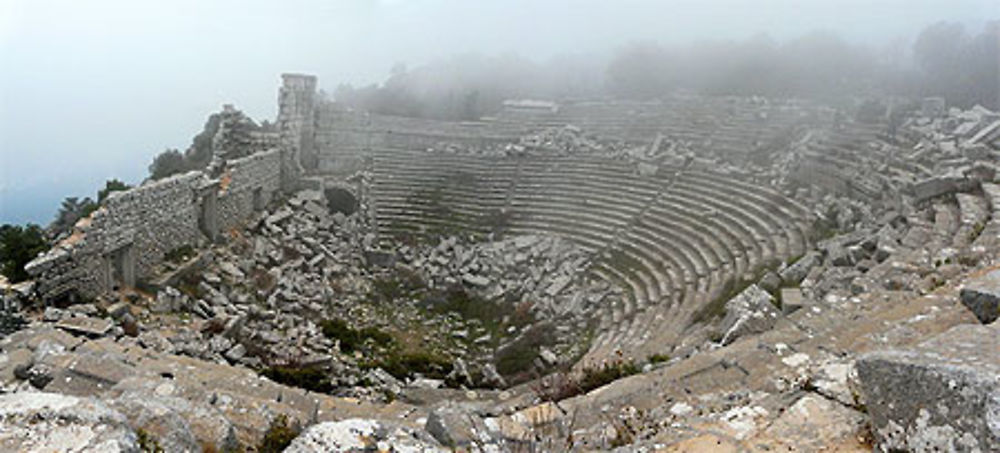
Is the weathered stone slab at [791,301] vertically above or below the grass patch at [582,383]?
above

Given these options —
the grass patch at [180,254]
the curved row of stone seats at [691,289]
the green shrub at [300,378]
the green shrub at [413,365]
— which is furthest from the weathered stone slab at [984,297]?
the grass patch at [180,254]

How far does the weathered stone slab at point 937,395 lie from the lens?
8.93ft

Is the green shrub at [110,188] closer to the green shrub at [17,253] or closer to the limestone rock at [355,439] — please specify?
the green shrub at [17,253]

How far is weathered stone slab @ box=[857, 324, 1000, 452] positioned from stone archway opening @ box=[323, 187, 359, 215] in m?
17.4

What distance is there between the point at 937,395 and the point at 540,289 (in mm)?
13411

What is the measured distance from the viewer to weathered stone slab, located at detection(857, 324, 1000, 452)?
2723 millimetres

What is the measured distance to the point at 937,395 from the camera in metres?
2.90

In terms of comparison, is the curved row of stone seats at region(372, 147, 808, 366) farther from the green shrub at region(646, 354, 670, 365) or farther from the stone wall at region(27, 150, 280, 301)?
the stone wall at region(27, 150, 280, 301)

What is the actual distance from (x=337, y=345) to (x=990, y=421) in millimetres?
10998

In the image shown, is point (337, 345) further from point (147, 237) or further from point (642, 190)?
point (642, 190)

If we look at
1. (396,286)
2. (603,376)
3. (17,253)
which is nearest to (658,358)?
(603,376)

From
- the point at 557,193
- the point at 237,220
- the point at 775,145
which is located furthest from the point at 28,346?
the point at 775,145

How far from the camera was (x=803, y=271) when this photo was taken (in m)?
11.1

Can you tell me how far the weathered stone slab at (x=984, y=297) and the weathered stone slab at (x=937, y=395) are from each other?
159 cm
